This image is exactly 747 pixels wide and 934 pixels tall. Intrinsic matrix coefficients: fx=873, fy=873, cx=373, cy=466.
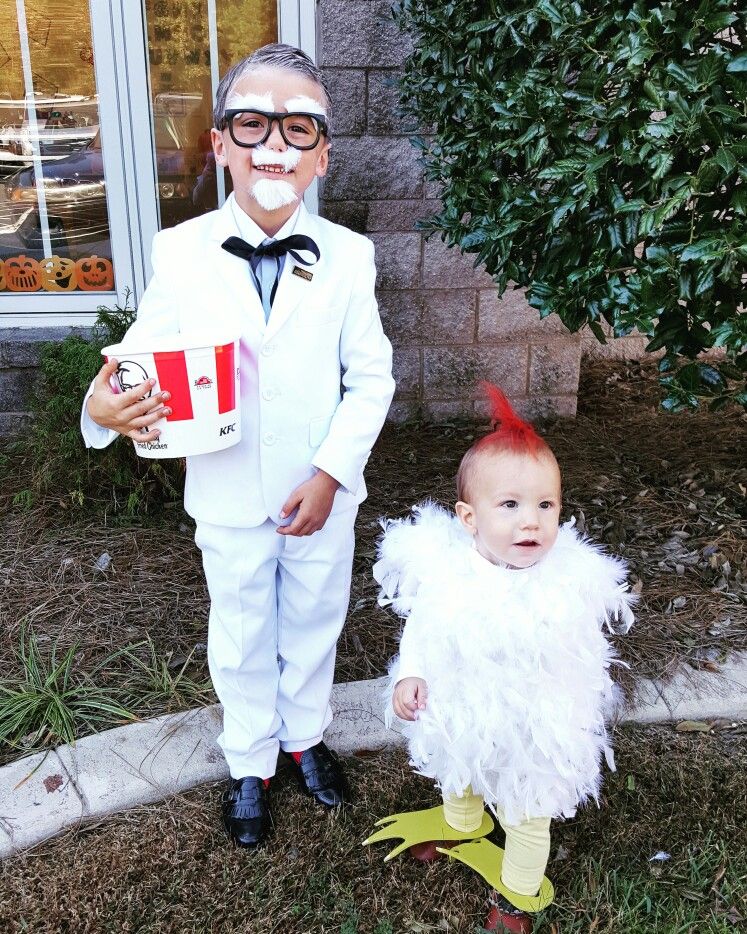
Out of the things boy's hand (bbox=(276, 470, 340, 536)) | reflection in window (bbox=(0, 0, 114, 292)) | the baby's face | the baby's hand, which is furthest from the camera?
reflection in window (bbox=(0, 0, 114, 292))

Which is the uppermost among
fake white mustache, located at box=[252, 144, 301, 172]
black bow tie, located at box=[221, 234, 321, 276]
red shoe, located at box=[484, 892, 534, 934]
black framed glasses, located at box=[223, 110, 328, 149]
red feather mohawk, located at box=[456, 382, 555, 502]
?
black framed glasses, located at box=[223, 110, 328, 149]

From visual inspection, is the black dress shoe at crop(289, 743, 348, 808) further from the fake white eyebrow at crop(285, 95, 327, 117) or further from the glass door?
the glass door

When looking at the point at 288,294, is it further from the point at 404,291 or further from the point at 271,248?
the point at 404,291

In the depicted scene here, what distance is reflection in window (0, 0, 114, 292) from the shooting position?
13.2ft

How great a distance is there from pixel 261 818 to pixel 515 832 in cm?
66

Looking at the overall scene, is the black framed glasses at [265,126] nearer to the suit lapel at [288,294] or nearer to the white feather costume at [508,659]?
the suit lapel at [288,294]

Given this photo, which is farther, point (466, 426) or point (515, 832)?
point (466, 426)

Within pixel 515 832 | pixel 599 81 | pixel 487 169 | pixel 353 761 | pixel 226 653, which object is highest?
pixel 599 81

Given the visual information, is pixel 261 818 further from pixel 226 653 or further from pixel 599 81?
pixel 599 81

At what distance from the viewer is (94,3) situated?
392 cm

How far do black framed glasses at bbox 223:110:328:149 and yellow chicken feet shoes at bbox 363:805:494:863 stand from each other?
1.64m

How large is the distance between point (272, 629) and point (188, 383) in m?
0.75

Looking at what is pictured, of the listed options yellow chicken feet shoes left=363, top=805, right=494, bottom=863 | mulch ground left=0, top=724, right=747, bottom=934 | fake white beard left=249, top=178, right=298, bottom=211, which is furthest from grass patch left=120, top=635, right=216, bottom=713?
fake white beard left=249, top=178, right=298, bottom=211

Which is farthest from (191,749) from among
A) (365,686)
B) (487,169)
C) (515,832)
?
(487,169)
